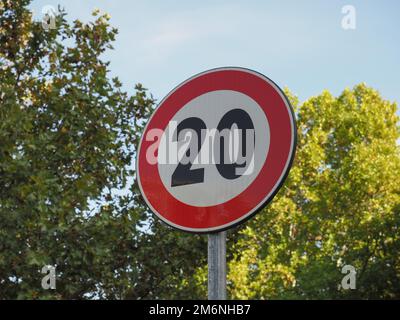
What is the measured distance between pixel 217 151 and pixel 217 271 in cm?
44

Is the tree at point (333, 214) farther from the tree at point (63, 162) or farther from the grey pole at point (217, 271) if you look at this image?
the grey pole at point (217, 271)

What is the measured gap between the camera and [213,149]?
2.27 metres

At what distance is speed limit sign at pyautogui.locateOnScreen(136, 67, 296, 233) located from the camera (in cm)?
220

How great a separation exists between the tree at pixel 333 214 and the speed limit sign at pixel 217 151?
14.7m

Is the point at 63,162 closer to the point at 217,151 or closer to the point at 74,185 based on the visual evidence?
the point at 74,185

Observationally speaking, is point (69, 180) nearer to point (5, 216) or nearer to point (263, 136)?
point (5, 216)
